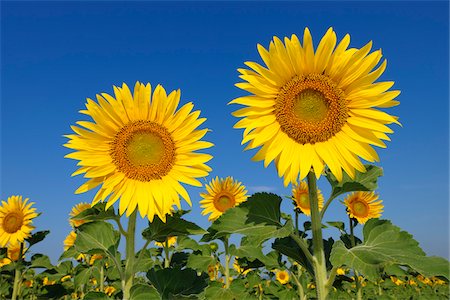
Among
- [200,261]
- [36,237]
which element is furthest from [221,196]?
[36,237]

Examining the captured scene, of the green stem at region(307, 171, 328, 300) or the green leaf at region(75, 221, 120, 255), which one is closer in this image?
the green stem at region(307, 171, 328, 300)

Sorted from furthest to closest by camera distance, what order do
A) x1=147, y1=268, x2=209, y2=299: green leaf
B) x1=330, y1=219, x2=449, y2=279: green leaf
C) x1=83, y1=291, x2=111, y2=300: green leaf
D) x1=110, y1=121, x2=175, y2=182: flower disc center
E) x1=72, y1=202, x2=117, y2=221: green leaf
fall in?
x1=110, y1=121, x2=175, y2=182: flower disc center < x1=147, y1=268, x2=209, y2=299: green leaf < x1=72, y1=202, x2=117, y2=221: green leaf < x1=83, y1=291, x2=111, y2=300: green leaf < x1=330, y1=219, x2=449, y2=279: green leaf

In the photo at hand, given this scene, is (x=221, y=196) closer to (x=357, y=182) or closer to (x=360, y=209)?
(x=360, y=209)

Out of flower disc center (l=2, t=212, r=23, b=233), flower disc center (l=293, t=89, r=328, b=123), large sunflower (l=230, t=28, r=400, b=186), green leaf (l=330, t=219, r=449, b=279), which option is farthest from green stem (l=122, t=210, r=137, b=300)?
flower disc center (l=2, t=212, r=23, b=233)

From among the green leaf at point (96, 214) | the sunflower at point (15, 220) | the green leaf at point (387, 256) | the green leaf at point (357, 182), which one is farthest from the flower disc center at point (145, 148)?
the sunflower at point (15, 220)

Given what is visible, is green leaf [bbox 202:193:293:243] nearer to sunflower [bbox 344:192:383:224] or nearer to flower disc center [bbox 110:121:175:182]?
flower disc center [bbox 110:121:175:182]

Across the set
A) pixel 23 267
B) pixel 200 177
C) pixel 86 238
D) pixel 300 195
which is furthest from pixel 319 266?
pixel 23 267

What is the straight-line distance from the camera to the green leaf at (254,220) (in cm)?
367

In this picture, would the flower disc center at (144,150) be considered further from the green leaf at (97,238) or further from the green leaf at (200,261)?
the green leaf at (200,261)

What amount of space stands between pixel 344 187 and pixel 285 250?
772 mm

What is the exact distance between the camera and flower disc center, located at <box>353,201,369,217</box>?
767 centimetres

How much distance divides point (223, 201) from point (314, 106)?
15.9 feet

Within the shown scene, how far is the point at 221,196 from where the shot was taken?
867cm

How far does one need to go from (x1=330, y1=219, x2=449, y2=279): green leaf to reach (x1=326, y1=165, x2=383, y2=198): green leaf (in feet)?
1.33
